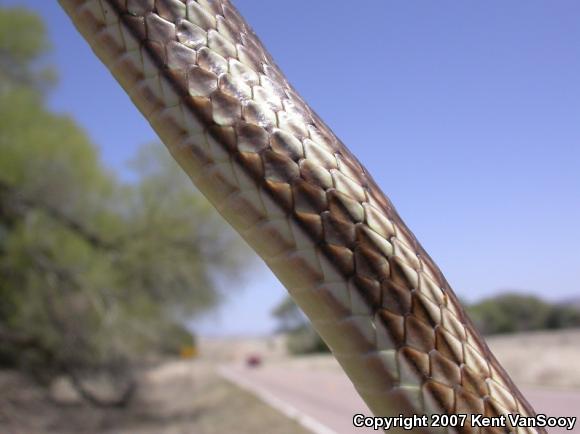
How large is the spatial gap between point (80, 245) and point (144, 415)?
5863 millimetres

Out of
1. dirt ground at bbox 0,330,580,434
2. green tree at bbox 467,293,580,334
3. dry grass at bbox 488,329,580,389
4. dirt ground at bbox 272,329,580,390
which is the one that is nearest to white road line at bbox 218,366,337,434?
dirt ground at bbox 0,330,580,434

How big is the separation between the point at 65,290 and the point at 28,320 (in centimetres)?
163

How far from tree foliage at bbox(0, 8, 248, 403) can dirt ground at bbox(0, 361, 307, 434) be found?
3.49ft

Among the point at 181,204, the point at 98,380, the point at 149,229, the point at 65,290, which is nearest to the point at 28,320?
the point at 65,290

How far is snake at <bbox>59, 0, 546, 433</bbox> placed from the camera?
1.73 meters

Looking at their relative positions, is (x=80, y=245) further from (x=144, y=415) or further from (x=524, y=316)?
(x=524, y=316)

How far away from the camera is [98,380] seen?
69.0 feet

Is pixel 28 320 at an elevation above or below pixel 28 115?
below

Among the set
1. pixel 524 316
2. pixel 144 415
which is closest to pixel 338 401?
pixel 144 415

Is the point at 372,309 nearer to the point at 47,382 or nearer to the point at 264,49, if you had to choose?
the point at 264,49
